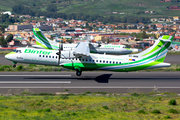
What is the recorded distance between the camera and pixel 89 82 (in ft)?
119

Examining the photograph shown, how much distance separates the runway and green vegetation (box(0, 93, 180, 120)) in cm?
274

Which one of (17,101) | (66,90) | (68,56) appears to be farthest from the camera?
(68,56)

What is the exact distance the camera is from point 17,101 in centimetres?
2625

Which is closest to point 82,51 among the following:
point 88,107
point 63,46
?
point 88,107

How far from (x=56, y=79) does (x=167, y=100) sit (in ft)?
53.5

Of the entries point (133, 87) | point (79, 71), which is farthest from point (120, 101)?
point (79, 71)

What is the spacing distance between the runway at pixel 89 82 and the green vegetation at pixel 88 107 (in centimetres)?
274

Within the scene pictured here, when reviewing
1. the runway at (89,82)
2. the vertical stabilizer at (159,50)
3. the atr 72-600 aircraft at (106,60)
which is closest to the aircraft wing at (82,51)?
the atr 72-600 aircraft at (106,60)

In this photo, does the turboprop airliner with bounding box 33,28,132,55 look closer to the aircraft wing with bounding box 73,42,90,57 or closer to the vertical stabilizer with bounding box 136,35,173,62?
the aircraft wing with bounding box 73,42,90,57

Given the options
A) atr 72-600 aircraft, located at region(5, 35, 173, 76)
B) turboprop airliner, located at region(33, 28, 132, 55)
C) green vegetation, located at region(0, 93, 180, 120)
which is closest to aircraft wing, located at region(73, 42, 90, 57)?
atr 72-600 aircraft, located at region(5, 35, 173, 76)

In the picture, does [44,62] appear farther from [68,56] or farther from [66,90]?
[66,90]

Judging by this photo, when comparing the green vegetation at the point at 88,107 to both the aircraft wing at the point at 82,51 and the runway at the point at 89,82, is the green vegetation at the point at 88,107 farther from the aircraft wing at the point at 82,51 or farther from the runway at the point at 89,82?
the aircraft wing at the point at 82,51

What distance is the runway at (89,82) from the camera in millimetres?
32250

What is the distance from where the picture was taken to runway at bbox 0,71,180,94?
32.2m
